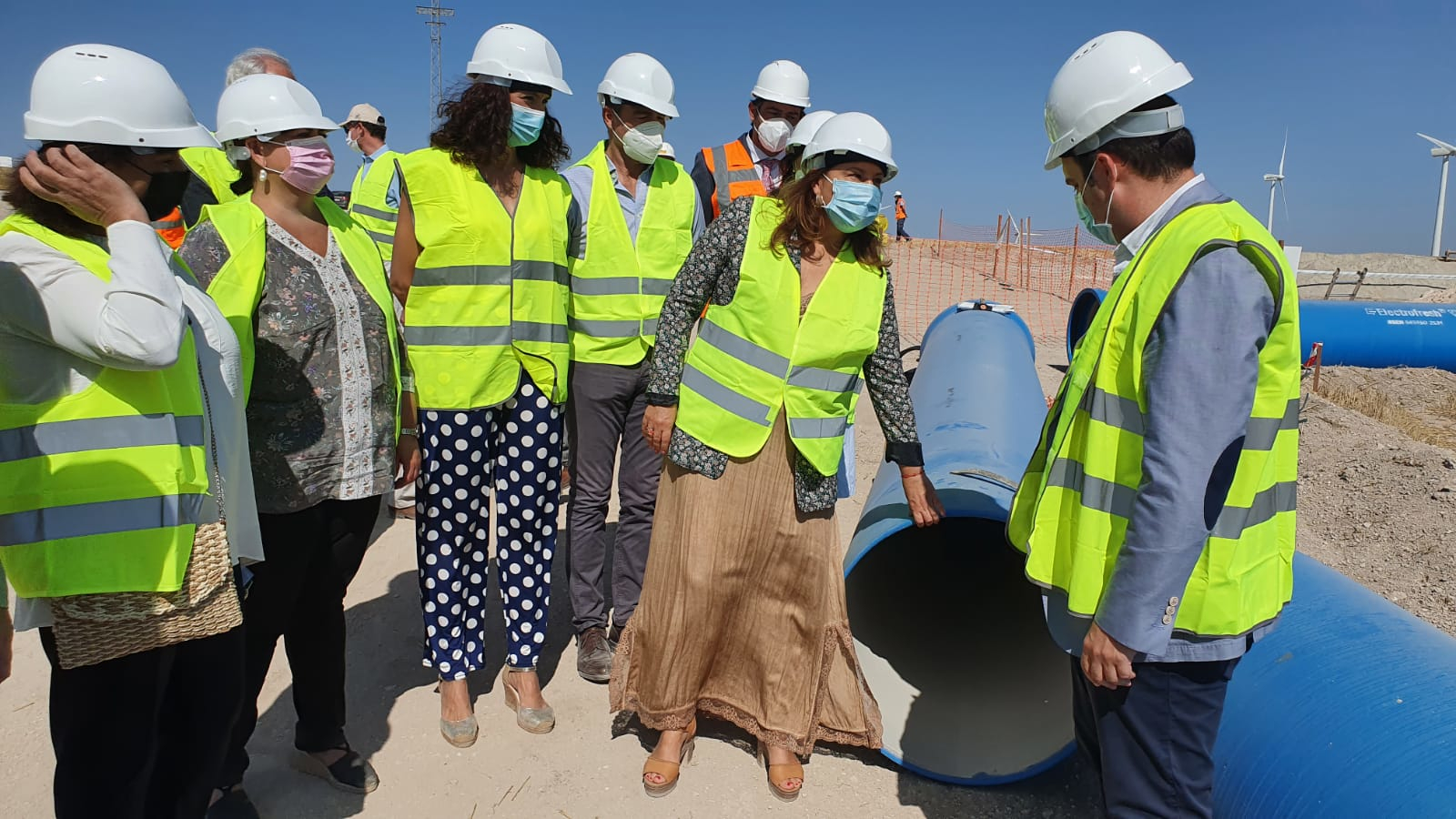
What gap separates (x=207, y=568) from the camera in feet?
5.93

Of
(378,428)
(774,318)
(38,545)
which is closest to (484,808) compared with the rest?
(378,428)

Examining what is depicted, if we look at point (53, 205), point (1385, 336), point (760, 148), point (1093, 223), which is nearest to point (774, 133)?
point (760, 148)

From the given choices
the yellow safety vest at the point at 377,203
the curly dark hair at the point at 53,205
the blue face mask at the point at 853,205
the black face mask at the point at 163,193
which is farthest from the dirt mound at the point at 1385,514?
the yellow safety vest at the point at 377,203

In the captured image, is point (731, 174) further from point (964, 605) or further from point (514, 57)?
point (964, 605)

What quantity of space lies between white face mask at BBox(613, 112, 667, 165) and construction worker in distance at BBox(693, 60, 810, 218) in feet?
2.34

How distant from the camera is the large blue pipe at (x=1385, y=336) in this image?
10312 mm

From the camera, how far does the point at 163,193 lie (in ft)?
5.97

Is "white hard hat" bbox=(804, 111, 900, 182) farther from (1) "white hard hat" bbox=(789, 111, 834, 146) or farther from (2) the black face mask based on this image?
(2) the black face mask

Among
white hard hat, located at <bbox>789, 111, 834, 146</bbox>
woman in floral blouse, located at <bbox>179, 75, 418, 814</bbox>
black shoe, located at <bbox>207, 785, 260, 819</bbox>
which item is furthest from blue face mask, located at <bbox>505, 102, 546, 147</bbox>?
black shoe, located at <bbox>207, 785, 260, 819</bbox>

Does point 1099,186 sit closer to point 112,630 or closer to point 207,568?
point 207,568

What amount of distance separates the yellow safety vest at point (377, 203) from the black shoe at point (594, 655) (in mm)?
2574

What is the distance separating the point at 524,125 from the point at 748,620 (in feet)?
5.73

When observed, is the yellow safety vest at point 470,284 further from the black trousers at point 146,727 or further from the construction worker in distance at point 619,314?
the black trousers at point 146,727

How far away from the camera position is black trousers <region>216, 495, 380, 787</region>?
2.46 metres
